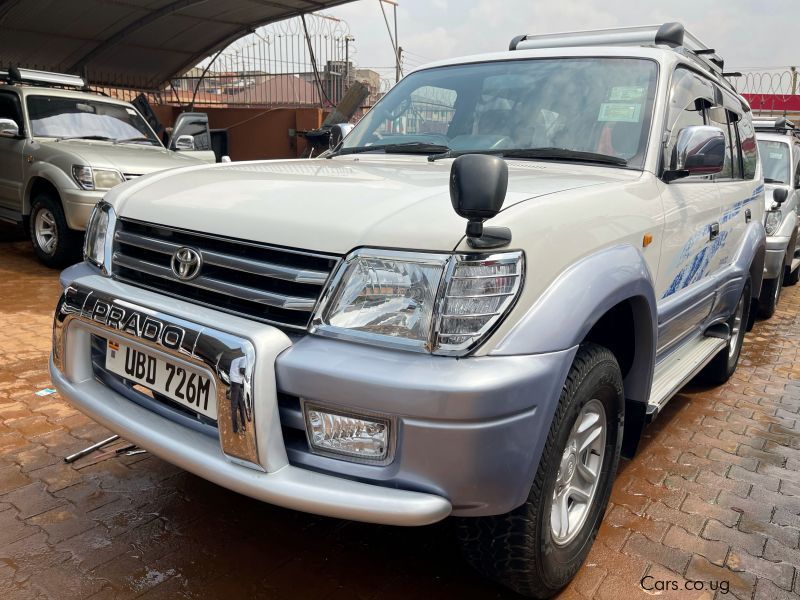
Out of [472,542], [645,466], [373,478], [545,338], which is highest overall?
[545,338]

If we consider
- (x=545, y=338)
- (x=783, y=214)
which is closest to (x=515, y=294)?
(x=545, y=338)

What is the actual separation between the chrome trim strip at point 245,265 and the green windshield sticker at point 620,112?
163 cm

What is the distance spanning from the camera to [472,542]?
1.98m

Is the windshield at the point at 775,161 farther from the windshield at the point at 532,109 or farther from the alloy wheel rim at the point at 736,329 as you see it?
the windshield at the point at 532,109

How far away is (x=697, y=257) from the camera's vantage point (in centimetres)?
318

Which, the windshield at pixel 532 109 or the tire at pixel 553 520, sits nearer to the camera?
the tire at pixel 553 520

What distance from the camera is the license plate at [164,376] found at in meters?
1.92

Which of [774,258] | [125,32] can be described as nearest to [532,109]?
[774,258]

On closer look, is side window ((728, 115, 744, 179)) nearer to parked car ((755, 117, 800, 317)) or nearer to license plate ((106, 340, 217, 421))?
parked car ((755, 117, 800, 317))

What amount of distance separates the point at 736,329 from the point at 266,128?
10.1m

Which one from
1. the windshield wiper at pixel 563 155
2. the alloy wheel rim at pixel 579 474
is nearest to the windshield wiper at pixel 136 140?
the windshield wiper at pixel 563 155

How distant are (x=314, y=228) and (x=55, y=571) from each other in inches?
58.1

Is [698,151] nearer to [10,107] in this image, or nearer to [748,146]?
[748,146]

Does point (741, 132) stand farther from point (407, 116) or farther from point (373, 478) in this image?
point (373, 478)
